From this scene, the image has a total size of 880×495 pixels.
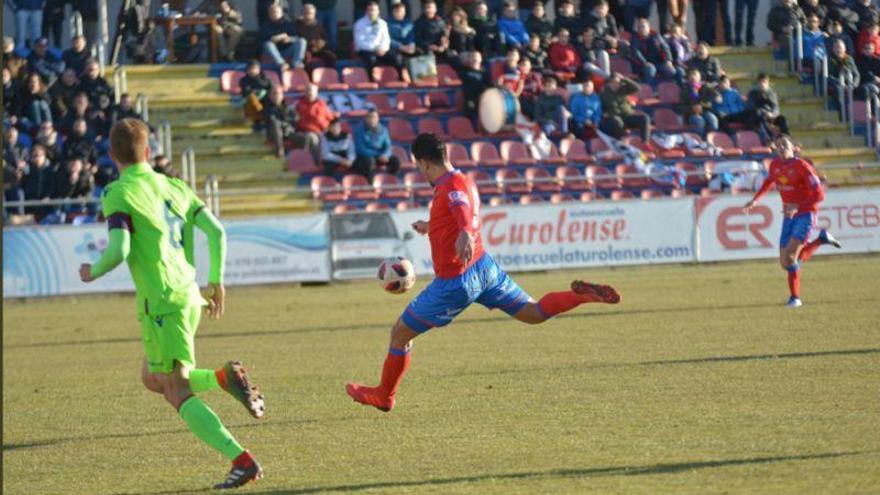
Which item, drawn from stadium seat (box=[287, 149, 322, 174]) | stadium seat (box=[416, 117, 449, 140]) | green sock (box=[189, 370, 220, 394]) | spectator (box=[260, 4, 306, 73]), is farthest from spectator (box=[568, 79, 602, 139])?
green sock (box=[189, 370, 220, 394])

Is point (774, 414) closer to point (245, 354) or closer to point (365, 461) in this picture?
point (365, 461)

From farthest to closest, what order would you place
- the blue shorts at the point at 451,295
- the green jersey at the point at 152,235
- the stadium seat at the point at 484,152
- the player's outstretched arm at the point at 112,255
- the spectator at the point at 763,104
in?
the spectator at the point at 763,104
the stadium seat at the point at 484,152
the blue shorts at the point at 451,295
the green jersey at the point at 152,235
the player's outstretched arm at the point at 112,255

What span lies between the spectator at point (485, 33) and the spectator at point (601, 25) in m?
1.92

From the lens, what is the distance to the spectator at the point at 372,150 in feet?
93.6

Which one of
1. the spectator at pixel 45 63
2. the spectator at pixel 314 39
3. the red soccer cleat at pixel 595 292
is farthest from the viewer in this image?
the spectator at pixel 314 39

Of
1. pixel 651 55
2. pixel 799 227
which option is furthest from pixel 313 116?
pixel 799 227

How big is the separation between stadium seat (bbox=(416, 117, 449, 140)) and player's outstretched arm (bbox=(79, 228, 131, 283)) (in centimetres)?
2292

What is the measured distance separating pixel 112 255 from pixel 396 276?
4.13 meters

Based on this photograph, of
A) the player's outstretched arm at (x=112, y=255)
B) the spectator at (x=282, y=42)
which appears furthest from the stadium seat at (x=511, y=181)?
the player's outstretched arm at (x=112, y=255)

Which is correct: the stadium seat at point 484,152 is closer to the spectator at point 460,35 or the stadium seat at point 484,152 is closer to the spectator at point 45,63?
the spectator at point 460,35

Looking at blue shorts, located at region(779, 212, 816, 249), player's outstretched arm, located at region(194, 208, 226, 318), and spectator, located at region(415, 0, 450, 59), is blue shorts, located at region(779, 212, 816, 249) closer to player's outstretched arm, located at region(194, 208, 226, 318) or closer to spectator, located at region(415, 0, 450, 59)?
player's outstretched arm, located at region(194, 208, 226, 318)

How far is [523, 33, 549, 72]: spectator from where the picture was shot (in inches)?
1224

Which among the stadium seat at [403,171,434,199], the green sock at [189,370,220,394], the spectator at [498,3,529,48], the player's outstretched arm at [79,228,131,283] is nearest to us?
the player's outstretched arm at [79,228,131,283]

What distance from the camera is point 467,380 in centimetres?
1276
